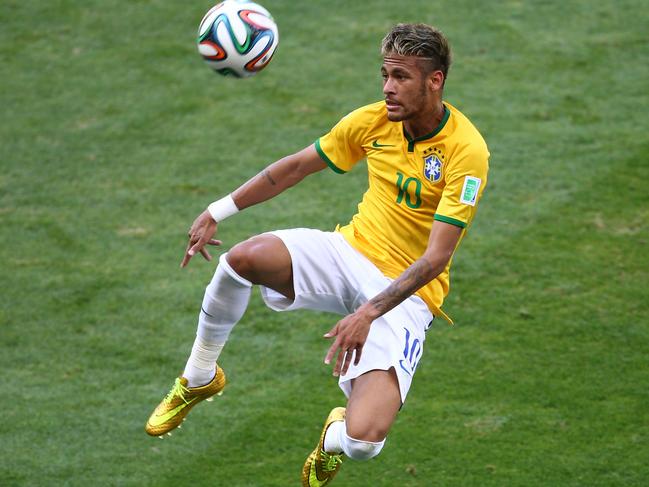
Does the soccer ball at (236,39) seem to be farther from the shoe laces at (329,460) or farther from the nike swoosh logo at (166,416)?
the shoe laces at (329,460)

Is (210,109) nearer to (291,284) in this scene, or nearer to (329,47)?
(329,47)

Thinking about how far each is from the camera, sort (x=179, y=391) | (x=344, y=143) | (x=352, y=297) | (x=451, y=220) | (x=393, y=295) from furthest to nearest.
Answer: (x=179, y=391) → (x=344, y=143) → (x=352, y=297) → (x=451, y=220) → (x=393, y=295)

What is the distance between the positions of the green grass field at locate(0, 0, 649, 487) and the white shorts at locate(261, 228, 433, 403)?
4.17 feet

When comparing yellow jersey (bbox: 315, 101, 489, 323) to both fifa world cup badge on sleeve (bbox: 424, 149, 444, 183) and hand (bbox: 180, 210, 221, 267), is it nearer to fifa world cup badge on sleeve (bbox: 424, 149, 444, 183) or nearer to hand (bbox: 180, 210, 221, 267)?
fifa world cup badge on sleeve (bbox: 424, 149, 444, 183)

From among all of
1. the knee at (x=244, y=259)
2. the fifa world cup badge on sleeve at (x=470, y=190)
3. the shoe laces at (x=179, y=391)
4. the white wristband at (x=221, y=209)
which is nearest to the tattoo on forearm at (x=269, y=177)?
the white wristband at (x=221, y=209)

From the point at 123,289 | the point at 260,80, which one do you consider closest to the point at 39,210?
the point at 123,289

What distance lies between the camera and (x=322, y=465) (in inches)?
245

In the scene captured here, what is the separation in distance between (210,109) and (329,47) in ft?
5.62

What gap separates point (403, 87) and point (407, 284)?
104cm

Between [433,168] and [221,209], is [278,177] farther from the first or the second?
[433,168]

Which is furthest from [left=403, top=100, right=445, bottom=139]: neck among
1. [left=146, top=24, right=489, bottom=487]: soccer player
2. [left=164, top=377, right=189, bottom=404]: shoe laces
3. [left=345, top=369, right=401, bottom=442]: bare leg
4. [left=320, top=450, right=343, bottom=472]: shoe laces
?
[left=164, top=377, right=189, bottom=404]: shoe laces

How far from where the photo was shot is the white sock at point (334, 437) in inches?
238

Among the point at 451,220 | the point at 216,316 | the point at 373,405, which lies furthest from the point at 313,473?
the point at 451,220

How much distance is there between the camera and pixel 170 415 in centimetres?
657
